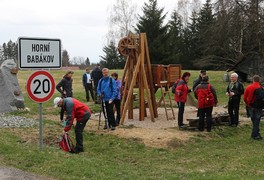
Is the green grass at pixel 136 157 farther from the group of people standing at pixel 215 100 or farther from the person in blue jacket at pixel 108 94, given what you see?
the person in blue jacket at pixel 108 94

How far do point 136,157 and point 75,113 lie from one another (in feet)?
5.78

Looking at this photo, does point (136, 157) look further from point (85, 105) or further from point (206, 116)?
point (206, 116)

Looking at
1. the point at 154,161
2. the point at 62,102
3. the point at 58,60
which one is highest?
the point at 58,60

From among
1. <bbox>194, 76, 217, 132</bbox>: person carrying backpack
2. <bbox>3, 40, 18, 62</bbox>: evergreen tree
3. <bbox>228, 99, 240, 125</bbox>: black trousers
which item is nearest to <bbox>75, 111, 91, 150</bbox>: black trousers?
<bbox>194, 76, 217, 132</bbox>: person carrying backpack

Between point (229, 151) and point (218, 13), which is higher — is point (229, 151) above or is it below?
below

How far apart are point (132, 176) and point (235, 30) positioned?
2193 centimetres

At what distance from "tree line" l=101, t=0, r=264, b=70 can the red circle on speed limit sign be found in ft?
66.5

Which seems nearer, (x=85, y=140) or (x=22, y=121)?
(x=85, y=140)

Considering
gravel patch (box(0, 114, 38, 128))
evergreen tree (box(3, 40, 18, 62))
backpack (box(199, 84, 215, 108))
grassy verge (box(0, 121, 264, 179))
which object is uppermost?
evergreen tree (box(3, 40, 18, 62))

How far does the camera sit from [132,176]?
698 centimetres

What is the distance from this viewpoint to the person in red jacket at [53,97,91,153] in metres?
8.67

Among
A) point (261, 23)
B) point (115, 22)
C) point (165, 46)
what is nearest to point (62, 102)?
point (261, 23)

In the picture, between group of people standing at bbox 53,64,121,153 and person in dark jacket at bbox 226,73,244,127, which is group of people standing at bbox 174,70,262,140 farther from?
group of people standing at bbox 53,64,121,153

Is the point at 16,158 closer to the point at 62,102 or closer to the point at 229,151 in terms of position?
the point at 62,102
